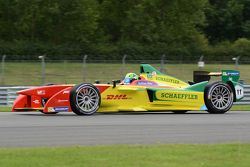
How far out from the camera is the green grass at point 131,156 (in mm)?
7816

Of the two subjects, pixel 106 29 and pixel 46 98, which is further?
pixel 106 29

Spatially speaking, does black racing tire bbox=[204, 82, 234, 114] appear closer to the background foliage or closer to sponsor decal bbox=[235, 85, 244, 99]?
sponsor decal bbox=[235, 85, 244, 99]

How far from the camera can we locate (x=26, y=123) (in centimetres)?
1274

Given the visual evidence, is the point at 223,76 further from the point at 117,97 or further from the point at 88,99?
the point at 88,99

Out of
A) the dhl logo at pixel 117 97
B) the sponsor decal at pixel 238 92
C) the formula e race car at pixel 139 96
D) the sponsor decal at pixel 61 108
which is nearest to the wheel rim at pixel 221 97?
the formula e race car at pixel 139 96

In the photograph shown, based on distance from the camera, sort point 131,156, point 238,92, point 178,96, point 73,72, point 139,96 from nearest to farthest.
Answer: point 131,156 → point 139,96 → point 178,96 → point 238,92 → point 73,72

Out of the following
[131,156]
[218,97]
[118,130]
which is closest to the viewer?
[131,156]

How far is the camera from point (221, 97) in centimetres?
1653

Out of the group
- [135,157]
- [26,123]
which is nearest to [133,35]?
[26,123]

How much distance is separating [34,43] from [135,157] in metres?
37.6

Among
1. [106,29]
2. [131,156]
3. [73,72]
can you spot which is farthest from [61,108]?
[106,29]

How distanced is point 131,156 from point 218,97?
8.48 meters

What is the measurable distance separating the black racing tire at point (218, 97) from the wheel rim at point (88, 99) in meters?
2.87

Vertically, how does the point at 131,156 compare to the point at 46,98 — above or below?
below
